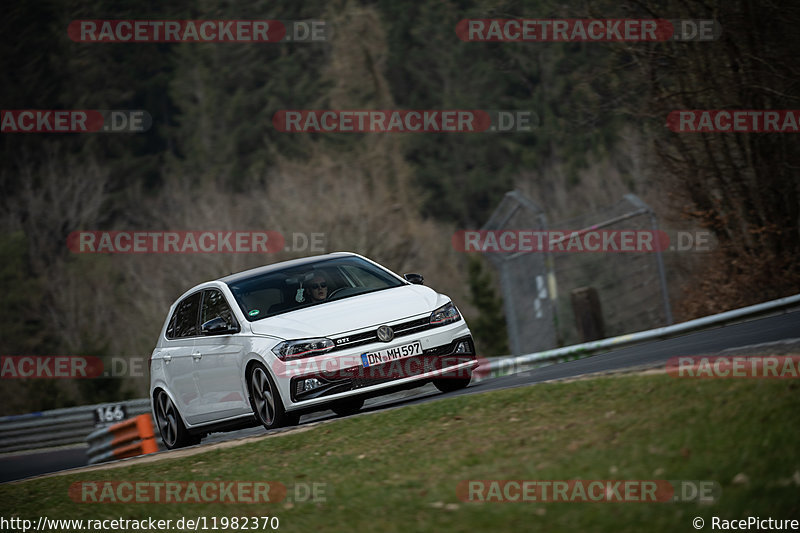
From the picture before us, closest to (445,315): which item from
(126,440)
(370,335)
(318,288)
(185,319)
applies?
(370,335)

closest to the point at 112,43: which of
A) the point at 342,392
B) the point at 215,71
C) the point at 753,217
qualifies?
the point at 215,71

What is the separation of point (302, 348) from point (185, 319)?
2783 millimetres

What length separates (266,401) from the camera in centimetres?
1105

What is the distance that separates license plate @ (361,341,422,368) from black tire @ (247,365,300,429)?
0.91 meters

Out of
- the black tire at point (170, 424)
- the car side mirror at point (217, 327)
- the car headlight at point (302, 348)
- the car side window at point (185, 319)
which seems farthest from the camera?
the black tire at point (170, 424)

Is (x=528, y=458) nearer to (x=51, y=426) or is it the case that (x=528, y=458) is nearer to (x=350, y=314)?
(x=350, y=314)

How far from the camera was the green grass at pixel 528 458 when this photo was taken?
6.28m

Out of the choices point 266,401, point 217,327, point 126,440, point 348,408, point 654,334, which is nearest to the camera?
point 266,401

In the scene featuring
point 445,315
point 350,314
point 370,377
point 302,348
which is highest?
point 350,314

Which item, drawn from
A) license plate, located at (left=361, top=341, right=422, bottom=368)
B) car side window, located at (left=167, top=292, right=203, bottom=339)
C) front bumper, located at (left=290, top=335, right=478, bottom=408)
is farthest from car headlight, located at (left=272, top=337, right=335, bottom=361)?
car side window, located at (left=167, top=292, right=203, bottom=339)

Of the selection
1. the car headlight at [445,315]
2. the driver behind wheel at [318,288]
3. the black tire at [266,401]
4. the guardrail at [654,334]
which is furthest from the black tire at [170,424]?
the guardrail at [654,334]

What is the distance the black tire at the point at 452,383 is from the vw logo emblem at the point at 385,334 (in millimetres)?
1444

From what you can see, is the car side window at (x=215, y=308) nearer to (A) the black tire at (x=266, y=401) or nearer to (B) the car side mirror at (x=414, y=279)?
(A) the black tire at (x=266, y=401)

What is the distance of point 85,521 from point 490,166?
5677 centimetres
